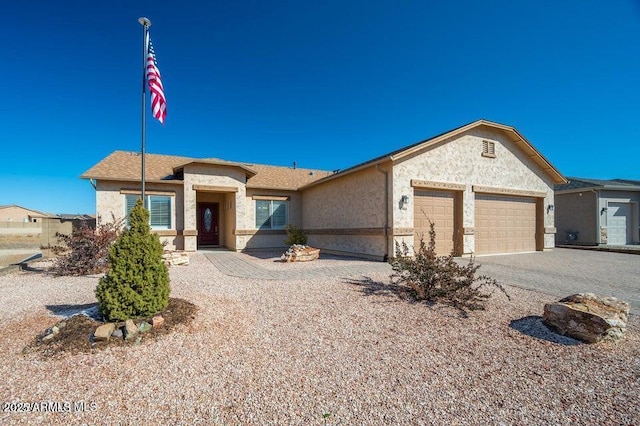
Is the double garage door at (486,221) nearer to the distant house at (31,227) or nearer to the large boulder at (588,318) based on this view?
the large boulder at (588,318)

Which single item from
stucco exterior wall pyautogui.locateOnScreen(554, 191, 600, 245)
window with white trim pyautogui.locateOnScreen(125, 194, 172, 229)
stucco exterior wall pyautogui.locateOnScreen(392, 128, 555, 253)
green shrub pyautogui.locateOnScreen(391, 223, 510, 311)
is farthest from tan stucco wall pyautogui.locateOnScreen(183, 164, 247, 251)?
Answer: stucco exterior wall pyautogui.locateOnScreen(554, 191, 600, 245)

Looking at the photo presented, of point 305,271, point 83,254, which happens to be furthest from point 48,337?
point 83,254

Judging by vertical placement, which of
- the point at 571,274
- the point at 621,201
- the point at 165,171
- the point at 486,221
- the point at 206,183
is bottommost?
the point at 571,274

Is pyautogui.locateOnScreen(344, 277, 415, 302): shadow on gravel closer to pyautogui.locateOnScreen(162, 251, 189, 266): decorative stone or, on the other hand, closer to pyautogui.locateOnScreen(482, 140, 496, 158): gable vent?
pyautogui.locateOnScreen(162, 251, 189, 266): decorative stone

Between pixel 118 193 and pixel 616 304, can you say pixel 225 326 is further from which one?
pixel 118 193

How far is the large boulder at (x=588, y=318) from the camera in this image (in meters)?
3.73

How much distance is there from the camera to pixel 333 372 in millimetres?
3094

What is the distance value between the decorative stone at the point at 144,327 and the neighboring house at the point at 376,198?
7.70 metres

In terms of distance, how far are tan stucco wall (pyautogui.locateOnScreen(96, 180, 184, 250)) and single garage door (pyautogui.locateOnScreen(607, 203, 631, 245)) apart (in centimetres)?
2354

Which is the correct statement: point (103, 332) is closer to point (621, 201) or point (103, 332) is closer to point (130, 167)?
point (130, 167)

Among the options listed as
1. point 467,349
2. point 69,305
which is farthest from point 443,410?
point 69,305

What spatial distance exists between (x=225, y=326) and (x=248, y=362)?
117 centimetres

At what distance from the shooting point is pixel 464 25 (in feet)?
32.7

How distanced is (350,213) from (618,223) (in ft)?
55.9
